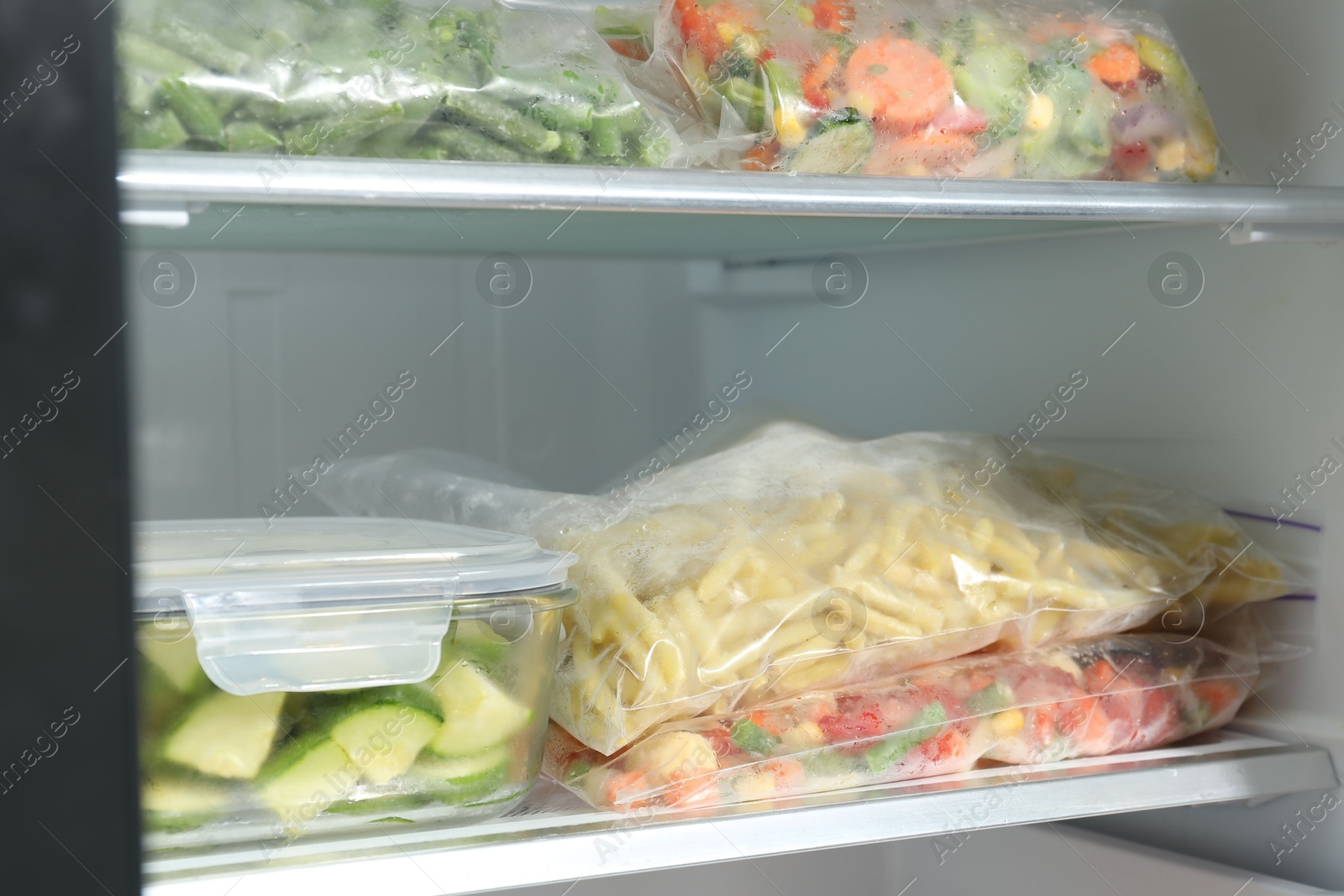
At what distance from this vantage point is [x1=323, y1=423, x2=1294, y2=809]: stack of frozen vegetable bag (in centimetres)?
79

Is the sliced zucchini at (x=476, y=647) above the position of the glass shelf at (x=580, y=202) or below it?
below

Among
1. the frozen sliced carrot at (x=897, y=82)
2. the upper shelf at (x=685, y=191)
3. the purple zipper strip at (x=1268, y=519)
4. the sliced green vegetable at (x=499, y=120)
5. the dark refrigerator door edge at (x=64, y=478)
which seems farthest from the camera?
the purple zipper strip at (x=1268, y=519)

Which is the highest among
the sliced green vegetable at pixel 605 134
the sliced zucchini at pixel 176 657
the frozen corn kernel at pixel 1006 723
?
the sliced green vegetable at pixel 605 134

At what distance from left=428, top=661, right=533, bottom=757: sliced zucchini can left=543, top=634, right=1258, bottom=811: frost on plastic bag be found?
107 mm

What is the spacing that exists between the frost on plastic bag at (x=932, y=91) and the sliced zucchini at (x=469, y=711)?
0.41 m

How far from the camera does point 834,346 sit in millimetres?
1446

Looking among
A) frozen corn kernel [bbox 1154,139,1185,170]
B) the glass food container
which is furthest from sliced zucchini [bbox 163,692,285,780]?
frozen corn kernel [bbox 1154,139,1185,170]

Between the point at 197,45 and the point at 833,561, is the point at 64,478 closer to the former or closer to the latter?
the point at 197,45

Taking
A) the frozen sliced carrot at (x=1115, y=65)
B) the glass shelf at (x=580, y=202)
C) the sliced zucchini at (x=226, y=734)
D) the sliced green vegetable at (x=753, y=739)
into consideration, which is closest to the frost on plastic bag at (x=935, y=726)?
the sliced green vegetable at (x=753, y=739)

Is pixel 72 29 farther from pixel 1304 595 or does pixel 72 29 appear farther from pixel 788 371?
pixel 788 371

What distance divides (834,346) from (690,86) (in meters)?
0.64

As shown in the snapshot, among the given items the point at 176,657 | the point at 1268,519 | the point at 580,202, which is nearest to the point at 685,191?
the point at 580,202

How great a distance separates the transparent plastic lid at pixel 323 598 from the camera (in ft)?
2.07

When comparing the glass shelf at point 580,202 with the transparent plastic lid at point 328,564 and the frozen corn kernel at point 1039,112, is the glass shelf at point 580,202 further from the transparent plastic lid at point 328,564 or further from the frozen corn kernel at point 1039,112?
the transparent plastic lid at point 328,564
